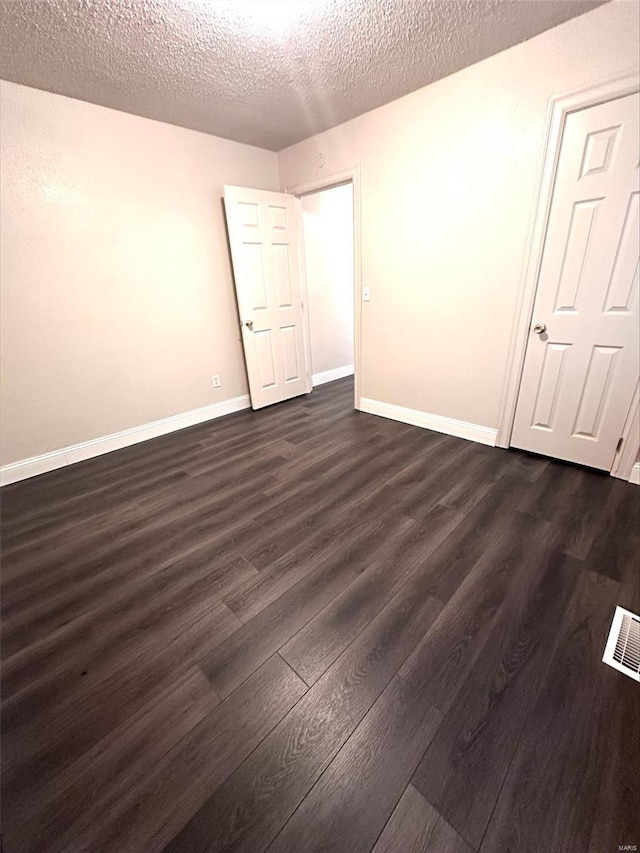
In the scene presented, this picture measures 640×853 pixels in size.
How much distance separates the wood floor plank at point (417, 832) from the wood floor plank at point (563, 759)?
80 millimetres

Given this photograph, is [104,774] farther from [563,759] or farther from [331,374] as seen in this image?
[331,374]

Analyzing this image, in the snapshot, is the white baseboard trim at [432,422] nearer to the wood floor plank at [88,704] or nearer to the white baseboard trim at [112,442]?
the white baseboard trim at [112,442]

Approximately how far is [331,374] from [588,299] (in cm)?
301

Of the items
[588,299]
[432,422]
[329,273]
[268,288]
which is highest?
[329,273]

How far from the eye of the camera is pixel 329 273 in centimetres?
437

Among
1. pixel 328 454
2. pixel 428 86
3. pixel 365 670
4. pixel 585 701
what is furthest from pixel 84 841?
pixel 428 86

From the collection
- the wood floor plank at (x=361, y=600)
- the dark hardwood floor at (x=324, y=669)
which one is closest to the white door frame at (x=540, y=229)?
the dark hardwood floor at (x=324, y=669)

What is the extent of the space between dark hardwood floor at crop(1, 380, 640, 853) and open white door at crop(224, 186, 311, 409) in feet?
5.76

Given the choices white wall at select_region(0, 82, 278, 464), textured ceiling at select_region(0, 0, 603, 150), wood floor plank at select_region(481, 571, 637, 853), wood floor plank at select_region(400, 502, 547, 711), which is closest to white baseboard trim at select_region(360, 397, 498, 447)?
wood floor plank at select_region(400, 502, 547, 711)

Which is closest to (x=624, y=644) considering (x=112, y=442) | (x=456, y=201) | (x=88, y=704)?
(x=88, y=704)

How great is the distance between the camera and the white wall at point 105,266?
234 centimetres

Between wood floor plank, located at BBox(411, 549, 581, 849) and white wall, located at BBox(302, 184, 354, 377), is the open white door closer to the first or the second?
white wall, located at BBox(302, 184, 354, 377)

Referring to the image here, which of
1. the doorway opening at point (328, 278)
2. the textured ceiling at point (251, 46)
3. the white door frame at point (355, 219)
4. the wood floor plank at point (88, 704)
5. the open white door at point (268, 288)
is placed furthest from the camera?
the doorway opening at point (328, 278)

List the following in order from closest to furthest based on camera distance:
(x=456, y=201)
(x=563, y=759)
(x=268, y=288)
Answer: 1. (x=563, y=759)
2. (x=456, y=201)
3. (x=268, y=288)
